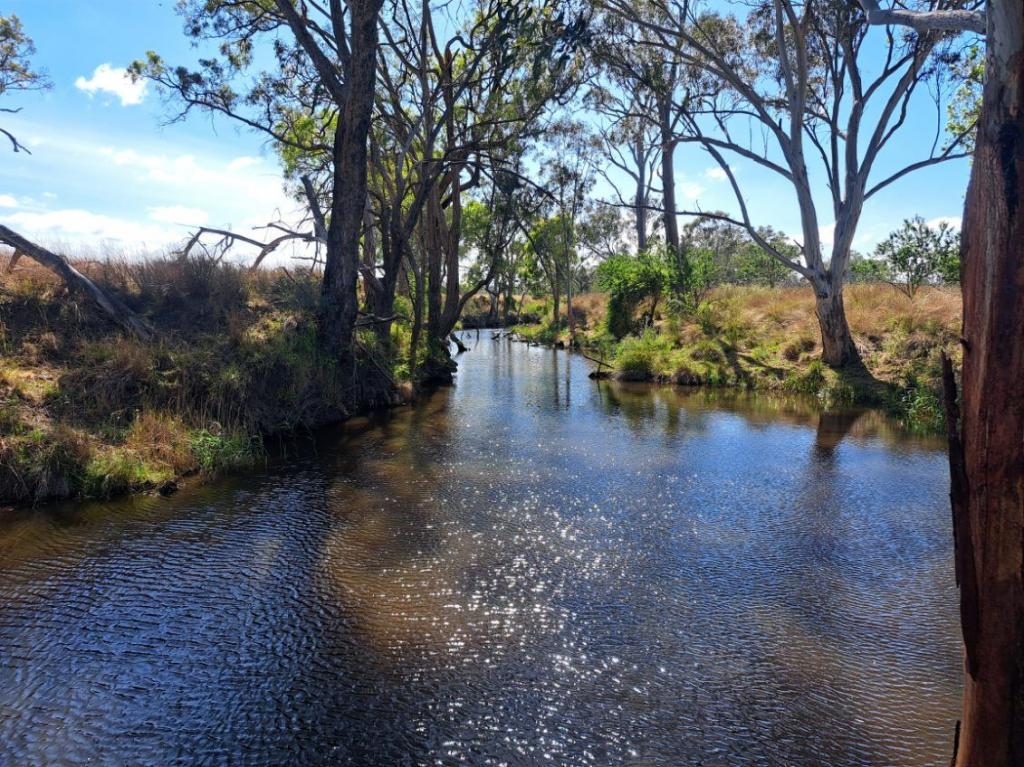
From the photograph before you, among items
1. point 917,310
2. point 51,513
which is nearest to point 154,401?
point 51,513

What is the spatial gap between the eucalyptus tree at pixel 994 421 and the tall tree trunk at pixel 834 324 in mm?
15101

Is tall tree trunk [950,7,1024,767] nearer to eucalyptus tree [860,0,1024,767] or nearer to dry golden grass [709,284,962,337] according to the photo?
eucalyptus tree [860,0,1024,767]

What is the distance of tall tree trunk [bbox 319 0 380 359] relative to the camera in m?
12.5

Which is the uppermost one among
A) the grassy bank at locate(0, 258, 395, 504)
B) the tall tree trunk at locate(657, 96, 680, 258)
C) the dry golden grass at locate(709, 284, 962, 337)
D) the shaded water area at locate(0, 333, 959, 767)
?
the tall tree trunk at locate(657, 96, 680, 258)

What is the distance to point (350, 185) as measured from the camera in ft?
42.8

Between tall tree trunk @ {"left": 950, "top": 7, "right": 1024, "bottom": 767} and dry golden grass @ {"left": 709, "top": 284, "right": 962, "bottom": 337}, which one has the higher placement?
dry golden grass @ {"left": 709, "top": 284, "right": 962, "bottom": 337}

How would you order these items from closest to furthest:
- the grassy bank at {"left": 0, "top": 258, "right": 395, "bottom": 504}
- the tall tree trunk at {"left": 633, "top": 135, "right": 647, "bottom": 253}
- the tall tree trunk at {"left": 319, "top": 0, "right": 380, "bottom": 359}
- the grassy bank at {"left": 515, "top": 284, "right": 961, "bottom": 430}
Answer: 1. the grassy bank at {"left": 0, "top": 258, "right": 395, "bottom": 504}
2. the tall tree trunk at {"left": 319, "top": 0, "right": 380, "bottom": 359}
3. the grassy bank at {"left": 515, "top": 284, "right": 961, "bottom": 430}
4. the tall tree trunk at {"left": 633, "top": 135, "right": 647, "bottom": 253}

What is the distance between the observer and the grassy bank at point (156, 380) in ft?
25.4

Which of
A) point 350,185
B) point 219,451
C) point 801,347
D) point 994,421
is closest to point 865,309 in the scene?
point 801,347

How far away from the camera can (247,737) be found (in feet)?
12.2

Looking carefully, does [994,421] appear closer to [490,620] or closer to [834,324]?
[490,620]

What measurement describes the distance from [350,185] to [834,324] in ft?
40.5

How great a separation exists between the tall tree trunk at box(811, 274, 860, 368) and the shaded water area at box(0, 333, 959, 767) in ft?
24.7

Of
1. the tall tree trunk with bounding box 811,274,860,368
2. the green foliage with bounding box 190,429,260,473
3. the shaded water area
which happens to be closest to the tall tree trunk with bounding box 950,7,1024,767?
the shaded water area
